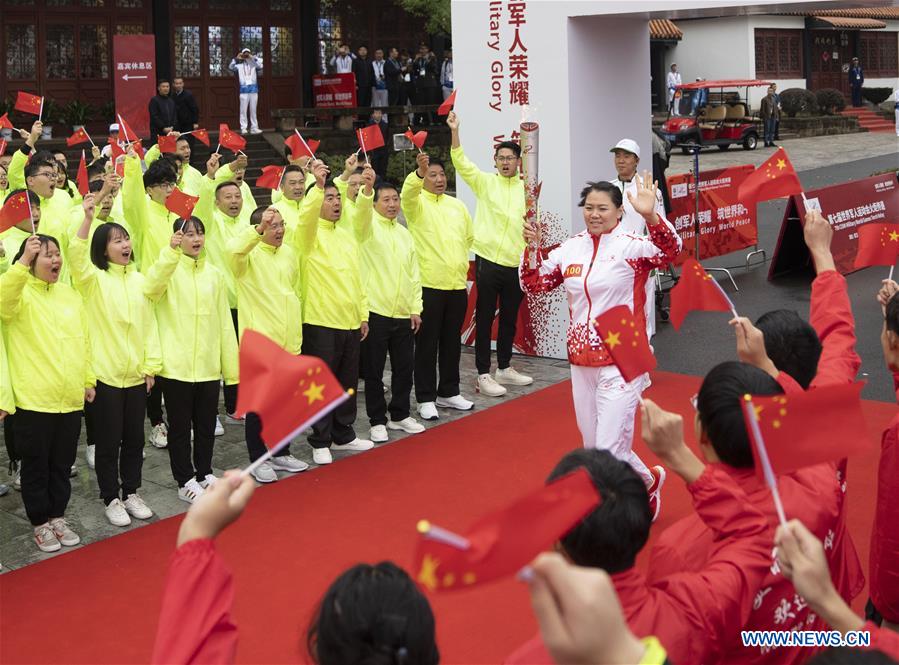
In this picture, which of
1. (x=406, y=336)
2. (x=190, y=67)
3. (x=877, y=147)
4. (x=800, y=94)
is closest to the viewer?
(x=406, y=336)

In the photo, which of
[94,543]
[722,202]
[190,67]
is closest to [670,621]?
[94,543]

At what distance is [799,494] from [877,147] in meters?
28.1

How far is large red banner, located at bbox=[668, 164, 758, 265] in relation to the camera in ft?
39.8

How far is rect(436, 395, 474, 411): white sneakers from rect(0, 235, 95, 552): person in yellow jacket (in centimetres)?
309

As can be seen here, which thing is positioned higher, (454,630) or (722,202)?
(722,202)

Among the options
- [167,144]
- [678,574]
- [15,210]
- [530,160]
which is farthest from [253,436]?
[678,574]

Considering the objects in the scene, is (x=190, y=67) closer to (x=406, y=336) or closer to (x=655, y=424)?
(x=406, y=336)

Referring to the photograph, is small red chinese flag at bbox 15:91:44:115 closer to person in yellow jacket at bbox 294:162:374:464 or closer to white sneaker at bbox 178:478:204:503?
person in yellow jacket at bbox 294:162:374:464

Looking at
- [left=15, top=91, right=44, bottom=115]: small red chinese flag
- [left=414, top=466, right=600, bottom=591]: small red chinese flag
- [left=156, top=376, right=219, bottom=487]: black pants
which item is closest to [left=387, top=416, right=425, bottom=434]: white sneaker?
[left=156, top=376, right=219, bottom=487]: black pants

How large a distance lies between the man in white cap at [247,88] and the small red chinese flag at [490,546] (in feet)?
61.4

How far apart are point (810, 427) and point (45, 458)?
14.6 ft

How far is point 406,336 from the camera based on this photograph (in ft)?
25.4

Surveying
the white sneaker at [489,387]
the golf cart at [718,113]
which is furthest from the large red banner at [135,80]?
the golf cart at [718,113]

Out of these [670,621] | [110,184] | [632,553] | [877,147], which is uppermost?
[877,147]
